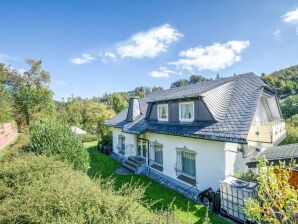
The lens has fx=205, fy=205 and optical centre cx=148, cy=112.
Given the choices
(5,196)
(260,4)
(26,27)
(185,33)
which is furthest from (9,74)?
(260,4)

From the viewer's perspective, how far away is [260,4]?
1328cm

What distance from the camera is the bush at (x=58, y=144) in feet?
37.7

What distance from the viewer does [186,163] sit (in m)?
14.0

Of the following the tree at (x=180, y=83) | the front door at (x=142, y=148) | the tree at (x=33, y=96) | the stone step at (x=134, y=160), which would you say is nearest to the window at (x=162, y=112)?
the front door at (x=142, y=148)

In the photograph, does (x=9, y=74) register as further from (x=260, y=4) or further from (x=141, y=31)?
A: (x=260, y=4)

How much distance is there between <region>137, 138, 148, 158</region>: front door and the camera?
60.7 ft

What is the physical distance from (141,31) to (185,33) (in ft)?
13.7

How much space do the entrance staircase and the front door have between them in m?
0.50

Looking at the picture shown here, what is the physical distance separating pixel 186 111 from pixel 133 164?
24.7ft

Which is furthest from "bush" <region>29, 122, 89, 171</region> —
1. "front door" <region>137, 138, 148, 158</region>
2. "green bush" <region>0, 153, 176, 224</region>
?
"front door" <region>137, 138, 148, 158</region>

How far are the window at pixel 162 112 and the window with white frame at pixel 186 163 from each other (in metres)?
3.25

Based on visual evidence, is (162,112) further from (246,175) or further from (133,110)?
(246,175)

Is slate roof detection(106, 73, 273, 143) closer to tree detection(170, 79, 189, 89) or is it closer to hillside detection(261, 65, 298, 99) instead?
hillside detection(261, 65, 298, 99)

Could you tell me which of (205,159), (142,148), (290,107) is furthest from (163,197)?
(290,107)
